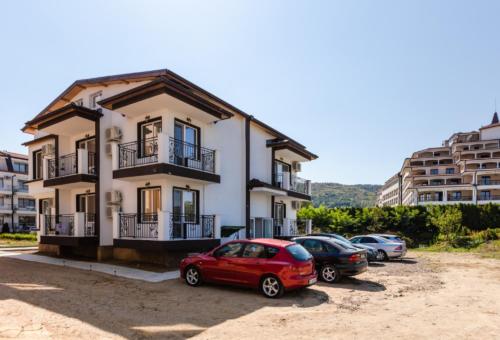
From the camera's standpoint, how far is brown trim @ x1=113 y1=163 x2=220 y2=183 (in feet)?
44.8

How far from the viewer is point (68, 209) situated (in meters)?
19.5

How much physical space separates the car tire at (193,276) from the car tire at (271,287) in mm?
2112

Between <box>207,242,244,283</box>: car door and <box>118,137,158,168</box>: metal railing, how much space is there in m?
6.36

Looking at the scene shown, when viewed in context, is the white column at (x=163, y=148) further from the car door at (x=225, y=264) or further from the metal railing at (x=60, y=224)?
the metal railing at (x=60, y=224)

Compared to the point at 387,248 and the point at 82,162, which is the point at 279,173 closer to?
the point at 387,248

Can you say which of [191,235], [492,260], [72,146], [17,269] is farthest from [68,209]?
[492,260]

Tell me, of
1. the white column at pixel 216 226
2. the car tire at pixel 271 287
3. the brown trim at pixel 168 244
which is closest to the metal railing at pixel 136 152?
the brown trim at pixel 168 244

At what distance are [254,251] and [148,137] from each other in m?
7.98

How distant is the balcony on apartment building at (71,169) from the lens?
16.9 metres

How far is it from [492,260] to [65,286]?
793 inches

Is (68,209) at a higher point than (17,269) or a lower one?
higher

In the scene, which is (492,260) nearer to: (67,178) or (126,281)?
(126,281)

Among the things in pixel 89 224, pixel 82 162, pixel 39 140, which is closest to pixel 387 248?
pixel 89 224

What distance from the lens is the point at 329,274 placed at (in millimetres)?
12070
